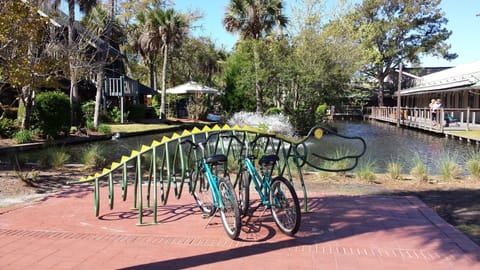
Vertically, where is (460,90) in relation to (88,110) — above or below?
above

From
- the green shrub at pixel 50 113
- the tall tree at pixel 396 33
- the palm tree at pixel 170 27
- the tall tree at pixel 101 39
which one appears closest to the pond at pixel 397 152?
the green shrub at pixel 50 113

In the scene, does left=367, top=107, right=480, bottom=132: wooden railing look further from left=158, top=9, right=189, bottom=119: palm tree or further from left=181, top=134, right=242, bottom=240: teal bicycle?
left=181, top=134, right=242, bottom=240: teal bicycle

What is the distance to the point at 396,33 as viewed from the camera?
52.2 meters

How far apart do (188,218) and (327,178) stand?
13.6 feet

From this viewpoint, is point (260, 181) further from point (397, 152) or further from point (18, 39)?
point (397, 152)

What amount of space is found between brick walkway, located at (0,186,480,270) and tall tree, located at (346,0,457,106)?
45600 mm

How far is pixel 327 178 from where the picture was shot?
30.9 feet

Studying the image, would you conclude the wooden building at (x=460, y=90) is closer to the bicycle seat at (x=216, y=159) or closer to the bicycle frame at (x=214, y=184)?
the bicycle seat at (x=216, y=159)

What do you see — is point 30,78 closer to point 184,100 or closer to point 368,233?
point 368,233

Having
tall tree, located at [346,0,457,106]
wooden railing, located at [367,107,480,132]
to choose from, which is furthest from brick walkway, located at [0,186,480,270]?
tall tree, located at [346,0,457,106]

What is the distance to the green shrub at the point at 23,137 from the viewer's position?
1688 centimetres

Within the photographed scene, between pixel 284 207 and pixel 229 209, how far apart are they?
68cm

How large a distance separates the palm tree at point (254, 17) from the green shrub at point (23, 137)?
16.0 meters

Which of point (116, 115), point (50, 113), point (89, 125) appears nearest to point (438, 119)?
point (89, 125)
